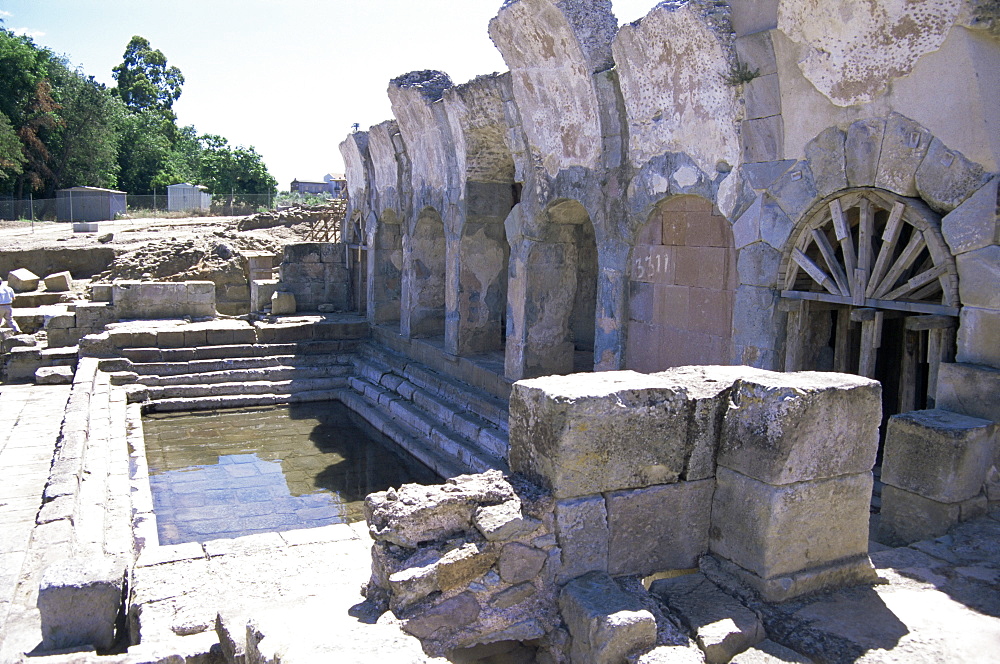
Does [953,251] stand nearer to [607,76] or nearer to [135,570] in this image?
[607,76]

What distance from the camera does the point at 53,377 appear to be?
492 inches

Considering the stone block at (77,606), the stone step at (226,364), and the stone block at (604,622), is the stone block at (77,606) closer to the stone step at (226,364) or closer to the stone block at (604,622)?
the stone block at (604,622)

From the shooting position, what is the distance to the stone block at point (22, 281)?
1875 cm

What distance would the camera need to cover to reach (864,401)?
3922 mm

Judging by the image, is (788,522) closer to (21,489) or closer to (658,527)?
(658,527)

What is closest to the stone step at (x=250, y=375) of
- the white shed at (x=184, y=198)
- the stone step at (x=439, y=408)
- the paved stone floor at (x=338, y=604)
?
the stone step at (x=439, y=408)

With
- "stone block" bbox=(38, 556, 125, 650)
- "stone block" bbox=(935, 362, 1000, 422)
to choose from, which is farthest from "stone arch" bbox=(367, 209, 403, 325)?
"stone block" bbox=(935, 362, 1000, 422)

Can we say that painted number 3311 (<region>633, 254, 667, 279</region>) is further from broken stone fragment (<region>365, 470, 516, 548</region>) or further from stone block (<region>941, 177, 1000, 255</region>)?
broken stone fragment (<region>365, 470, 516, 548</region>)

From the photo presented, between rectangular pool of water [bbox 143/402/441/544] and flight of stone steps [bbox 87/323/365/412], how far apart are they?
0.30 metres

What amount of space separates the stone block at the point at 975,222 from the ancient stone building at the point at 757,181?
11 mm

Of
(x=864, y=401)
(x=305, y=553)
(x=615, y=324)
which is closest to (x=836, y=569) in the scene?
(x=864, y=401)

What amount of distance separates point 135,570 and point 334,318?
11.1 metres

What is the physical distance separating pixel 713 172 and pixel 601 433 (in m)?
4.21

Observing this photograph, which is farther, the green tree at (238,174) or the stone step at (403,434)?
the green tree at (238,174)
